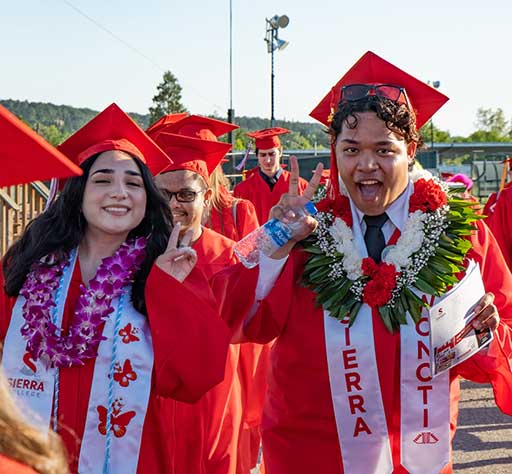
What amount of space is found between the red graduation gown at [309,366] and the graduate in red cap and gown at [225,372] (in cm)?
45

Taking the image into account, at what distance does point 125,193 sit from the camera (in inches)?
121

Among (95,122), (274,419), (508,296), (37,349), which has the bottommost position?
(274,419)

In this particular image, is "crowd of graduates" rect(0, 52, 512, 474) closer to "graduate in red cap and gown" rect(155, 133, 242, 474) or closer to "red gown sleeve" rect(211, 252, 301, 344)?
"red gown sleeve" rect(211, 252, 301, 344)

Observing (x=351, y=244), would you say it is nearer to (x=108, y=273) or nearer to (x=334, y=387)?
(x=334, y=387)

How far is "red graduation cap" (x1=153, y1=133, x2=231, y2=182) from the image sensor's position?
4630mm

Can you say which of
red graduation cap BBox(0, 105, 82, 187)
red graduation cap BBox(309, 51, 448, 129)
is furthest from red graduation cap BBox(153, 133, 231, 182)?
red graduation cap BBox(0, 105, 82, 187)

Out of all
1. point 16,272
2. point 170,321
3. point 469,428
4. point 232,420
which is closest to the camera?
point 170,321

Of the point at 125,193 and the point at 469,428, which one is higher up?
the point at 125,193

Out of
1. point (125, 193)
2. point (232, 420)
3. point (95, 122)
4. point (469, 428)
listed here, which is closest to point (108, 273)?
point (125, 193)

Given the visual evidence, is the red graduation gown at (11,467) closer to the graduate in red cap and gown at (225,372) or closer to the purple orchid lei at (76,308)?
the purple orchid lei at (76,308)

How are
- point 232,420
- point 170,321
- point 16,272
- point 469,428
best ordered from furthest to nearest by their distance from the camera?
point 469,428
point 232,420
point 16,272
point 170,321

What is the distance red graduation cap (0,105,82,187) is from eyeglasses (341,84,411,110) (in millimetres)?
2031

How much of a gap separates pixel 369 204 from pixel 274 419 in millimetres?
957

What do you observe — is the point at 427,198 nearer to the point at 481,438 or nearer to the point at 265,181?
the point at 481,438
